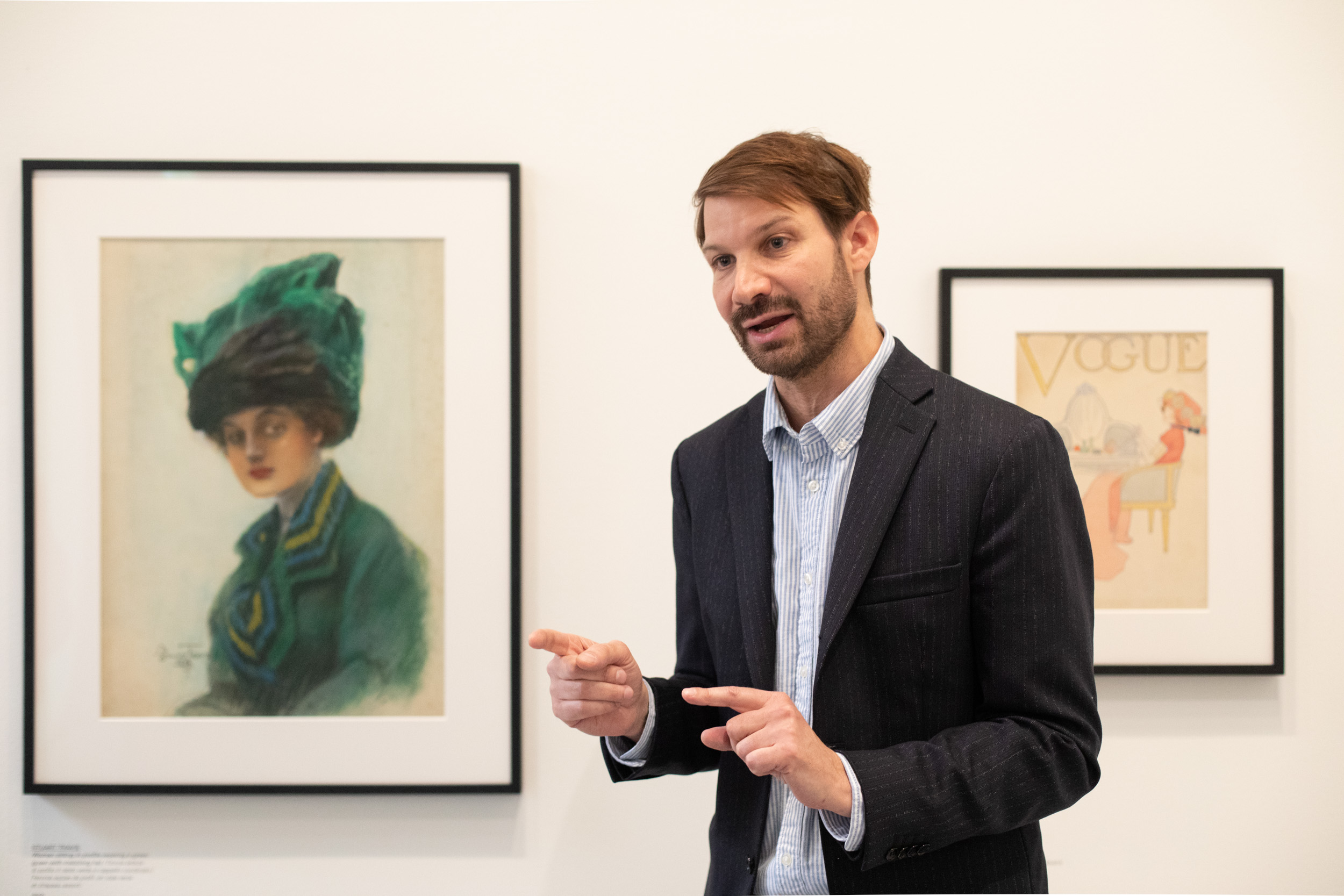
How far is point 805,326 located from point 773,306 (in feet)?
0.14

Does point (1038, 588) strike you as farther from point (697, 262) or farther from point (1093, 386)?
point (697, 262)

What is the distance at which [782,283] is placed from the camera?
0.91 meters

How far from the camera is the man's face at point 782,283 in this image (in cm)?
91

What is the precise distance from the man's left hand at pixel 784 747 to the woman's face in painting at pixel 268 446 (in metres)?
0.86

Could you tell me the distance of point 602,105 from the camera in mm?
1362

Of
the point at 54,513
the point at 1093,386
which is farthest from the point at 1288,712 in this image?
the point at 54,513

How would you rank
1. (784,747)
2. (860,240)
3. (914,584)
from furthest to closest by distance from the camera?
(860,240), (914,584), (784,747)

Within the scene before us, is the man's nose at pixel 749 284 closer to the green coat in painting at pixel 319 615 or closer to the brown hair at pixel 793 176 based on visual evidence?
the brown hair at pixel 793 176

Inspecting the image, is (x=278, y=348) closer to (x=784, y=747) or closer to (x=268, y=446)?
(x=268, y=446)

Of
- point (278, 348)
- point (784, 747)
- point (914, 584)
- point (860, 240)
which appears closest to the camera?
point (784, 747)

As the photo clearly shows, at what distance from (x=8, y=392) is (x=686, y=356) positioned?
1140 millimetres

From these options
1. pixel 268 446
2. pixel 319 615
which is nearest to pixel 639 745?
pixel 319 615

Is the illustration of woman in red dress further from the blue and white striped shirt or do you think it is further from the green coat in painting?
the green coat in painting
